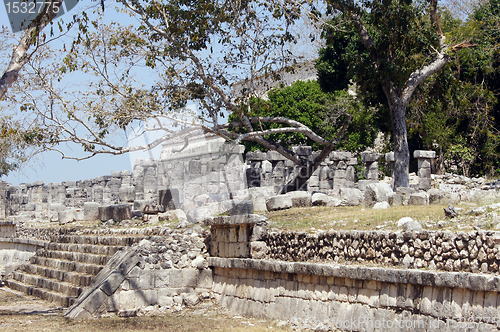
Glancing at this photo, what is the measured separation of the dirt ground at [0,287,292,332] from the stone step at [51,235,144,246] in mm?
1765

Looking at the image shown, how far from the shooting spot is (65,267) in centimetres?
1148

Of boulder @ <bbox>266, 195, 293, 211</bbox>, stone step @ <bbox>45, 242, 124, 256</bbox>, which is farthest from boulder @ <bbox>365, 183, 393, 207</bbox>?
stone step @ <bbox>45, 242, 124, 256</bbox>

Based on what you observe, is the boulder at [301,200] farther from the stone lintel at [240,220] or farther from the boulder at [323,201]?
the stone lintel at [240,220]

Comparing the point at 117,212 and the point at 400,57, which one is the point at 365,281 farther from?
the point at 117,212

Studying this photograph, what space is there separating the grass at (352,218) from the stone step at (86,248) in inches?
134

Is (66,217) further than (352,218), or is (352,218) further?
(66,217)

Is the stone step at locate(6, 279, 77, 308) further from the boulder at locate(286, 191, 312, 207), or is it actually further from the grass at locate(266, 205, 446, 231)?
the boulder at locate(286, 191, 312, 207)

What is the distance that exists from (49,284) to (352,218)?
6655mm

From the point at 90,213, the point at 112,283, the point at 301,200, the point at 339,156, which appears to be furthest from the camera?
the point at 339,156

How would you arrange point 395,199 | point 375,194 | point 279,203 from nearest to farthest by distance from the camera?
point 395,199 < point 375,194 < point 279,203

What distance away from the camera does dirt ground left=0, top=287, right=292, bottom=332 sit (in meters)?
7.55

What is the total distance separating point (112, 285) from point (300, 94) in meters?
25.3

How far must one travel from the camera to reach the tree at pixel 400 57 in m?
14.4

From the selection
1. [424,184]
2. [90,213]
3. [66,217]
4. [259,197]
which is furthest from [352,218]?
[66,217]
